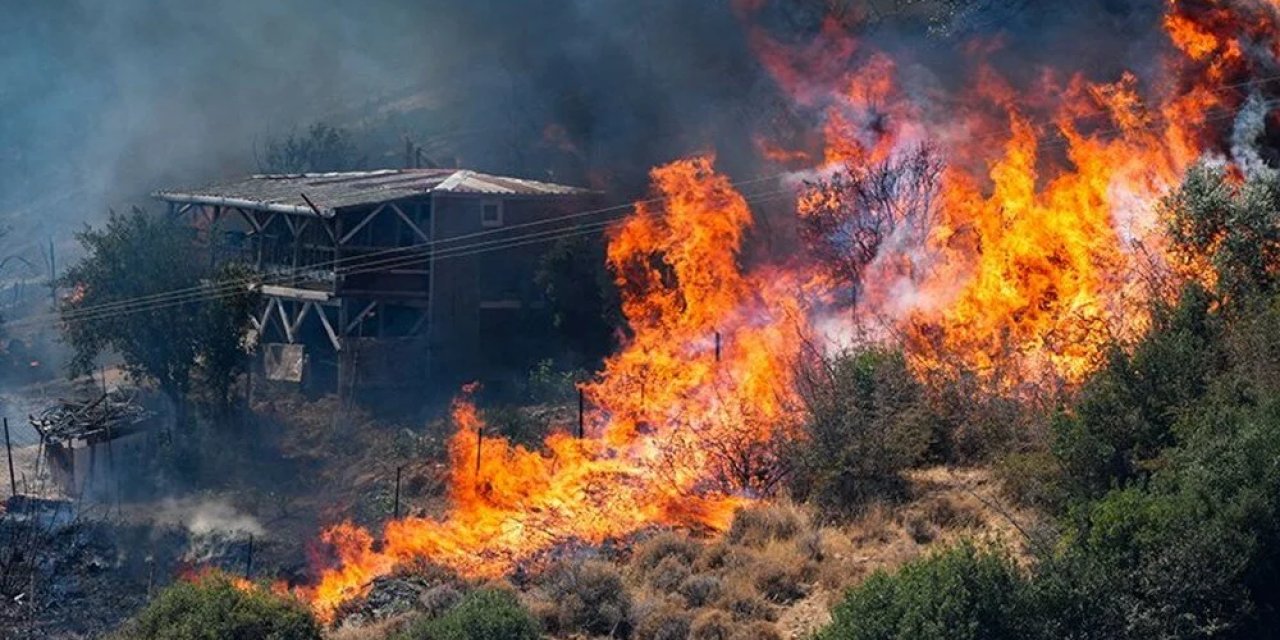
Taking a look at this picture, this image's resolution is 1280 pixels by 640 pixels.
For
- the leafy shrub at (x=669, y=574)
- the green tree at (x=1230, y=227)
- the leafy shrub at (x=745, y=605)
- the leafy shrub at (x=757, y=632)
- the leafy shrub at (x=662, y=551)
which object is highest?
the green tree at (x=1230, y=227)

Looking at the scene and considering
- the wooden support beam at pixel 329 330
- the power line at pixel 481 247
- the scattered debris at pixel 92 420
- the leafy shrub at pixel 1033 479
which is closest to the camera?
the leafy shrub at pixel 1033 479

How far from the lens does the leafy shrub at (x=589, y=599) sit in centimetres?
1767

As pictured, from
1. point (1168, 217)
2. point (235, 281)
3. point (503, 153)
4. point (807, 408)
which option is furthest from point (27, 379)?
point (1168, 217)

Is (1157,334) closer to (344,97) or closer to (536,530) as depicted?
(536,530)

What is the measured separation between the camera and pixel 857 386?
21.8 m

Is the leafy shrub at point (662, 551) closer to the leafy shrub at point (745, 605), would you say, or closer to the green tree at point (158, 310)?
the leafy shrub at point (745, 605)

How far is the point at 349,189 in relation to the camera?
39406 millimetres

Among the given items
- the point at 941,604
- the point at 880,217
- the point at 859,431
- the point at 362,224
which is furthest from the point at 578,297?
the point at 941,604

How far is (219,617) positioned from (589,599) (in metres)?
4.79

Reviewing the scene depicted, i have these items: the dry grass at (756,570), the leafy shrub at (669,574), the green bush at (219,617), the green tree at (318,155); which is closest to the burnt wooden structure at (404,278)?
the dry grass at (756,570)

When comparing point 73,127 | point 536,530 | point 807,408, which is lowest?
point 536,530

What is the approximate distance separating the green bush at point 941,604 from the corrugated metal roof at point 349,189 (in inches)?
897

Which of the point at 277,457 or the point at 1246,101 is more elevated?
the point at 1246,101

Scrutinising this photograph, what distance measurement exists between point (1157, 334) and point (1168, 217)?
3.71 metres
